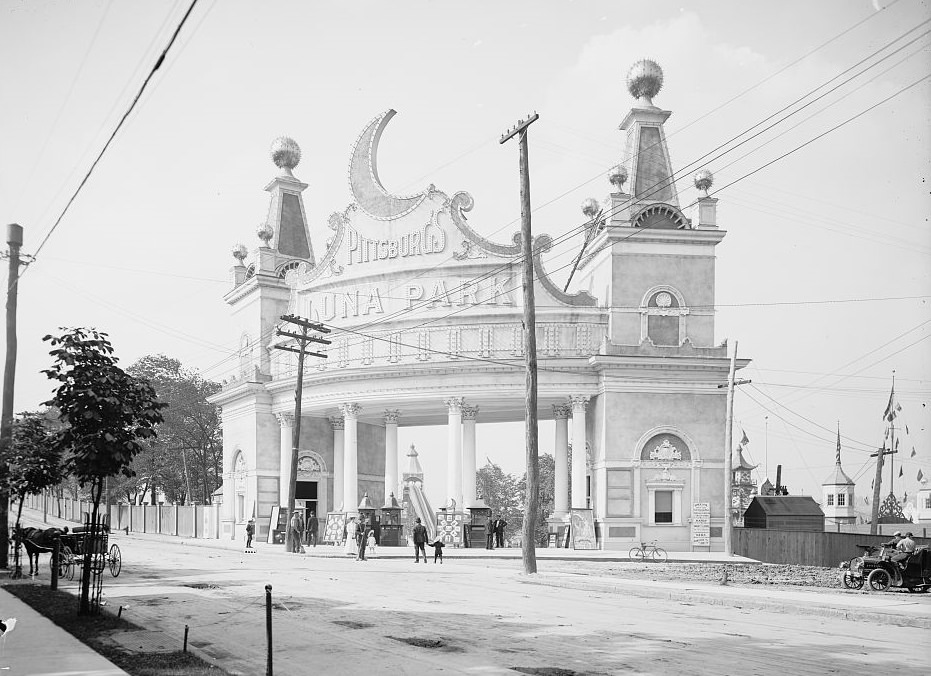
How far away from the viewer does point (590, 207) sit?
5794 centimetres

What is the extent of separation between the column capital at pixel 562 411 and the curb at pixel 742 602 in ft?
76.0

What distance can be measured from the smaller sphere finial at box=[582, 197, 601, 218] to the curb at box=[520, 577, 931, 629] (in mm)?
35893

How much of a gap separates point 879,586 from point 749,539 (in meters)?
15.9

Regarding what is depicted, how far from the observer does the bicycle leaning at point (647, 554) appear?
36763mm

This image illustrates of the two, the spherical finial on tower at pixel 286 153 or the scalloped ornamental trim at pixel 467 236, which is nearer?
the scalloped ornamental trim at pixel 467 236

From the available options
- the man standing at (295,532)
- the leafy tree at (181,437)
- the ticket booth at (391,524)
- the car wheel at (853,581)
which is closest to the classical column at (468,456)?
the ticket booth at (391,524)

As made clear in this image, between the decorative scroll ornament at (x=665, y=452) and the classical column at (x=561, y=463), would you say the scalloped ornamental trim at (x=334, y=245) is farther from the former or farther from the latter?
the decorative scroll ornament at (x=665, y=452)

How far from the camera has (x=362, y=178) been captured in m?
51.3

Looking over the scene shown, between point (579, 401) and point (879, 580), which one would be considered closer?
point (879, 580)

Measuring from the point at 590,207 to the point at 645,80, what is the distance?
10.9 m

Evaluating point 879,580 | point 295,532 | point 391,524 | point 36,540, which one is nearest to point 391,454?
point 391,524

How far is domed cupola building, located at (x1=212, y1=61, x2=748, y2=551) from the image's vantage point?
43.9m

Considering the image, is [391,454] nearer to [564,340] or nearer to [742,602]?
[564,340]

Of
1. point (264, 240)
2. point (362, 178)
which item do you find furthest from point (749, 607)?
point (264, 240)
